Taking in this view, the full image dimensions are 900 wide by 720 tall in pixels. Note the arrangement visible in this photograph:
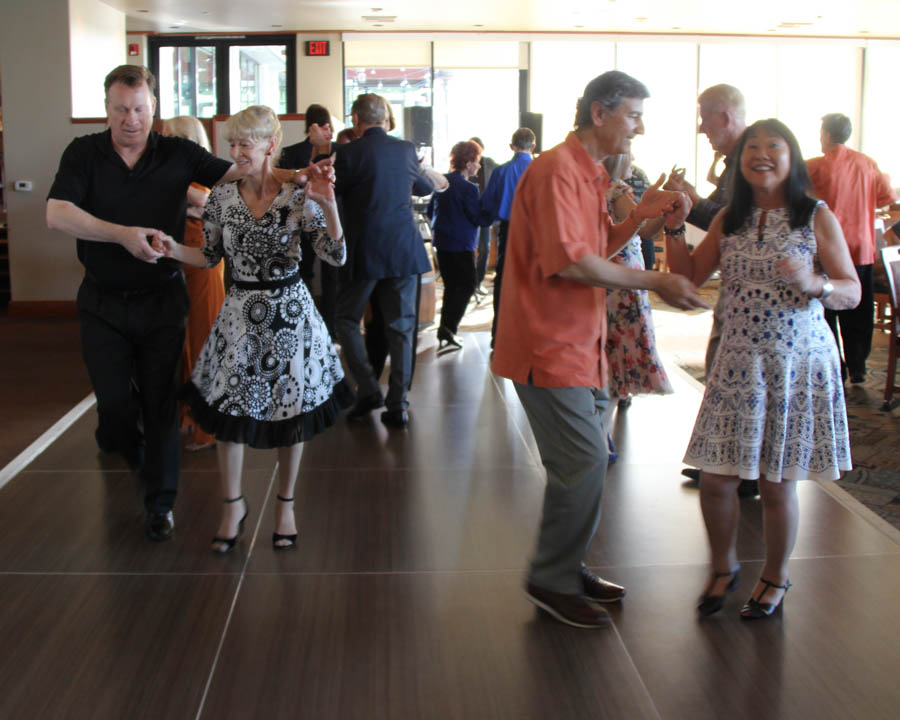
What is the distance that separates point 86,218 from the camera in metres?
2.98

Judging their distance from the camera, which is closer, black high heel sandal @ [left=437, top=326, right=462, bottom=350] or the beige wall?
black high heel sandal @ [left=437, top=326, right=462, bottom=350]

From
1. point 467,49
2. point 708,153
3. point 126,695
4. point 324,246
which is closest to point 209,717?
point 126,695

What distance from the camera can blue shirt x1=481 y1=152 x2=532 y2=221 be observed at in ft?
21.3

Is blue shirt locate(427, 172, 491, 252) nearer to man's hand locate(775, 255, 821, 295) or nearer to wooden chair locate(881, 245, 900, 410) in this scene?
wooden chair locate(881, 245, 900, 410)

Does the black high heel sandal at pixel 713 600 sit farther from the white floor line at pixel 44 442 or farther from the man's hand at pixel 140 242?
the white floor line at pixel 44 442

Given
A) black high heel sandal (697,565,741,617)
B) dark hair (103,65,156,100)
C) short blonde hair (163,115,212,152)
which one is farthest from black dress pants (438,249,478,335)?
black high heel sandal (697,565,741,617)

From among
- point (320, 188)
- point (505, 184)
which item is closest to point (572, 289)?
point (320, 188)

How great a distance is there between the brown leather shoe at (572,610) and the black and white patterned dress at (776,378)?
21.0 inches

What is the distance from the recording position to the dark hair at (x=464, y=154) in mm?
7023

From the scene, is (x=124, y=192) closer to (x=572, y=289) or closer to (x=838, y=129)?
(x=572, y=289)

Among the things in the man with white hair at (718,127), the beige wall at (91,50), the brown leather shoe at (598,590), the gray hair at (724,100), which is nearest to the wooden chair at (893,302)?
the man with white hair at (718,127)

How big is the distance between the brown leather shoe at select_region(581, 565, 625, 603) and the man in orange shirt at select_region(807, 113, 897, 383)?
3393 mm

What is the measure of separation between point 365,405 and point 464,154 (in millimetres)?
2723

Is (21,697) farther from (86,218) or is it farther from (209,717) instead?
(86,218)
